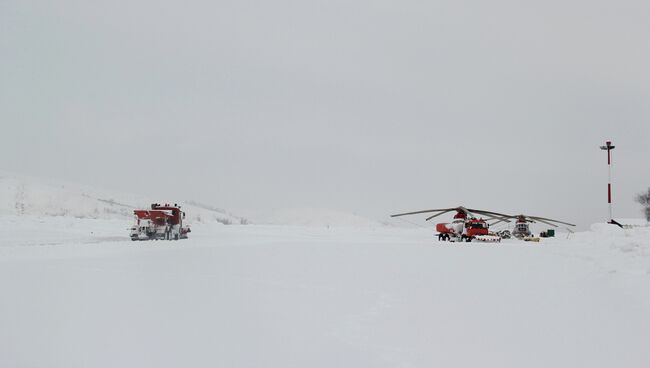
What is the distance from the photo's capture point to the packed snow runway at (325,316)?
19.5 ft

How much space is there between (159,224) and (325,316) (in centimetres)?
2713

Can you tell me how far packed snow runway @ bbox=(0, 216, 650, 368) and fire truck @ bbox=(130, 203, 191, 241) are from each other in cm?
1740

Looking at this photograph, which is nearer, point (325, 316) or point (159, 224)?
point (325, 316)

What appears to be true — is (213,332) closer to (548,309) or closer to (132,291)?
(132,291)

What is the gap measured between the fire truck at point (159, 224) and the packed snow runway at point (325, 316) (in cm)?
A: 1740

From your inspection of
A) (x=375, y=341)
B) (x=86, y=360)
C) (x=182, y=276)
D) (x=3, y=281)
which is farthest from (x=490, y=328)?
(x=3, y=281)

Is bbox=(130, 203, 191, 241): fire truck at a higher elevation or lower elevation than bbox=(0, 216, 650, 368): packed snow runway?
higher

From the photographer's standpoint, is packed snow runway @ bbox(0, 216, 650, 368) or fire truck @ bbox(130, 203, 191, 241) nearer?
packed snow runway @ bbox(0, 216, 650, 368)

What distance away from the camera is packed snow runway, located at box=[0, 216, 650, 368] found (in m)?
5.96

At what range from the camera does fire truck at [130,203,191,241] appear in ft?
103

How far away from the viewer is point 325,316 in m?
7.82

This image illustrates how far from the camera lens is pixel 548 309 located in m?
8.28

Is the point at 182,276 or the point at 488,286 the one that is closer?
the point at 488,286

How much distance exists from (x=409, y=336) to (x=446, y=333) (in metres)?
0.54
